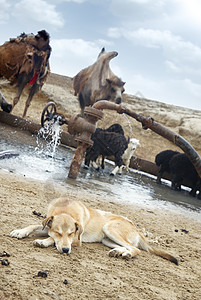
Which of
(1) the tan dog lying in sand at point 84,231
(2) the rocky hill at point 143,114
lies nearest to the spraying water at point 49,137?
(1) the tan dog lying in sand at point 84,231

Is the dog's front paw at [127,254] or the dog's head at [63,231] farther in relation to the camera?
the dog's front paw at [127,254]

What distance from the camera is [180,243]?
172 inches

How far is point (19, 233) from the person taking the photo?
3.02 meters

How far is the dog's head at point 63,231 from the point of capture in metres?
2.95

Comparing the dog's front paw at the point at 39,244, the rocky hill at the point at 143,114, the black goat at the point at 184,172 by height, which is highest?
the rocky hill at the point at 143,114

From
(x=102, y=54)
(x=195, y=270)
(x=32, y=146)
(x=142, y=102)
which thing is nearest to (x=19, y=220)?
(x=195, y=270)

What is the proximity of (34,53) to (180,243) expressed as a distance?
10.7 metres

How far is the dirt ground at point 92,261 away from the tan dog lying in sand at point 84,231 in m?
0.08

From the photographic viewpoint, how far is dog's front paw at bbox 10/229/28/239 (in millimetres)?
2986

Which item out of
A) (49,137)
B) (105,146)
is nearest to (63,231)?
(105,146)

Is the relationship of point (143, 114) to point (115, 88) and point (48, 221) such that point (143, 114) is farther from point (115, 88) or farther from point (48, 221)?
point (48, 221)

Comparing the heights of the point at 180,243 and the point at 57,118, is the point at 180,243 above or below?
below

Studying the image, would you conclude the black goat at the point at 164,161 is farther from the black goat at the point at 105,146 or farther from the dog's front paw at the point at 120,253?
the dog's front paw at the point at 120,253

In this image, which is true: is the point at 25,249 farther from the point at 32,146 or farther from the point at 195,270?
the point at 32,146
